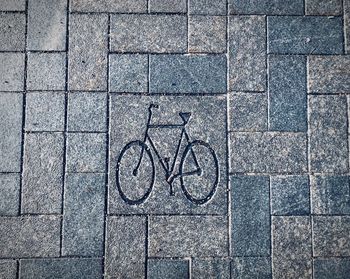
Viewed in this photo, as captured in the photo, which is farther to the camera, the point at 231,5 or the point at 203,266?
the point at 231,5

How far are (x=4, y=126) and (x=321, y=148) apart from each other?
2740mm

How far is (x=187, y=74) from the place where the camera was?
2988mm

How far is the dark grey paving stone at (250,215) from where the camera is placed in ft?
9.39

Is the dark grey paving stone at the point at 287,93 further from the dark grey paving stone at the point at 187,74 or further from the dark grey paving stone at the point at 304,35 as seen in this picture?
the dark grey paving stone at the point at 187,74

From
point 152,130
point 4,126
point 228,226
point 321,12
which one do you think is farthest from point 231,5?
point 4,126

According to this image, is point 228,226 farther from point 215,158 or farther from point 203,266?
point 215,158

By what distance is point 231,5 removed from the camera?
120 inches

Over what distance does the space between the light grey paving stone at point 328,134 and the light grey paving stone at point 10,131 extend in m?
2.52

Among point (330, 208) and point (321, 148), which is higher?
point (321, 148)

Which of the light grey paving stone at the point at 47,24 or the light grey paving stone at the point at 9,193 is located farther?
the light grey paving stone at the point at 47,24

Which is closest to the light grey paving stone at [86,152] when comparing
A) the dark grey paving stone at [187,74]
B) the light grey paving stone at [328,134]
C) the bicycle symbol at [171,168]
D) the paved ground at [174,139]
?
the paved ground at [174,139]

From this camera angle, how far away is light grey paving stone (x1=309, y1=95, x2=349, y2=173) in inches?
116

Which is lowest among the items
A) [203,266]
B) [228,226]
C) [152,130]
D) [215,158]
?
[203,266]

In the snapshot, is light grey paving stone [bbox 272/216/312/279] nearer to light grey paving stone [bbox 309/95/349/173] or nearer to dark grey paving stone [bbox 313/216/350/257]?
dark grey paving stone [bbox 313/216/350/257]
